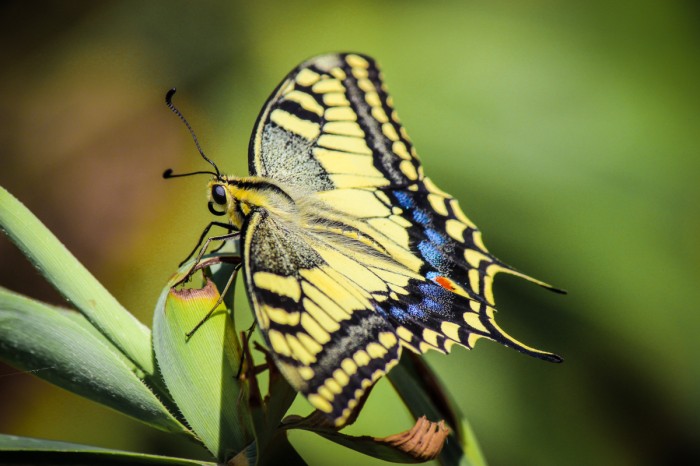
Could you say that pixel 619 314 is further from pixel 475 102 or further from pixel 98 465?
pixel 98 465

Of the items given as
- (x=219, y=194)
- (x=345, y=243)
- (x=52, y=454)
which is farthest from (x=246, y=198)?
(x=52, y=454)

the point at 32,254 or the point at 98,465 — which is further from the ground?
the point at 32,254

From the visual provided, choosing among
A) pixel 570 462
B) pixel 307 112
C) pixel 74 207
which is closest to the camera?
pixel 307 112

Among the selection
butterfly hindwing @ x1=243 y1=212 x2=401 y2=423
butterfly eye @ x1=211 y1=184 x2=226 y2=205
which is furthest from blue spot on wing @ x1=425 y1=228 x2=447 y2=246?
butterfly eye @ x1=211 y1=184 x2=226 y2=205

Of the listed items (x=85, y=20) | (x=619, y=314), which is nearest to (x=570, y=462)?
(x=619, y=314)

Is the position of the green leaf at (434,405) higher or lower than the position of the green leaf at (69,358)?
lower

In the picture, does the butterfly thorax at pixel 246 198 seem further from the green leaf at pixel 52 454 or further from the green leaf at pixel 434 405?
the green leaf at pixel 52 454

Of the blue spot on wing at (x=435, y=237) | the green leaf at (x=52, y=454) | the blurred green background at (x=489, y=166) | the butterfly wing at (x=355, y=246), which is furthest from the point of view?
the blurred green background at (x=489, y=166)

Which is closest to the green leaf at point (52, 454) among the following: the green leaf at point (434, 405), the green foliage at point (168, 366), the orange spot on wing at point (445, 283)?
the green foliage at point (168, 366)

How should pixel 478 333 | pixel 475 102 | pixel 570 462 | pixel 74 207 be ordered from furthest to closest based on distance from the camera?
pixel 74 207
pixel 475 102
pixel 570 462
pixel 478 333
